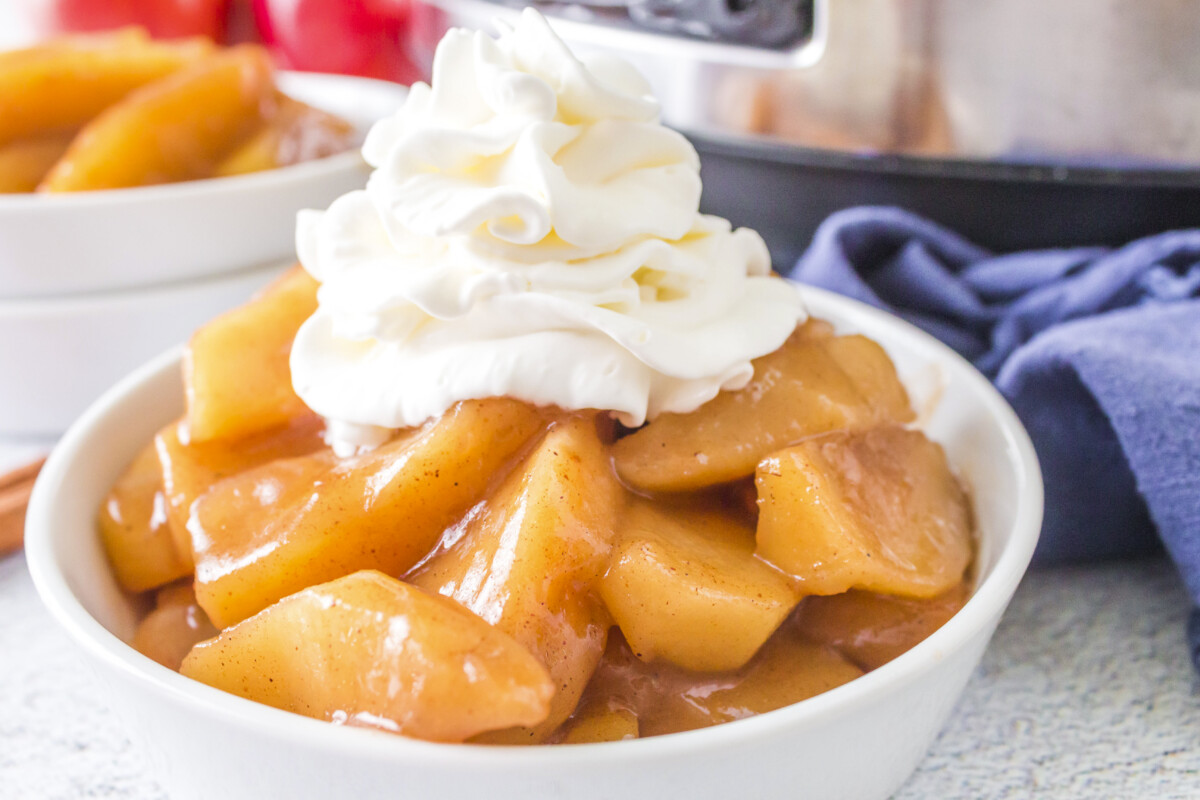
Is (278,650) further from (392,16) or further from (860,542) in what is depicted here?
(392,16)

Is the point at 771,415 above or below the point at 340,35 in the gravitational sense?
above

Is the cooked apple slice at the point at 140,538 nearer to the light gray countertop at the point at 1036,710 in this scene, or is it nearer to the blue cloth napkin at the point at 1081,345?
the light gray countertop at the point at 1036,710

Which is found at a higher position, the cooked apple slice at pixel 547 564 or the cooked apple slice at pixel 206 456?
the cooked apple slice at pixel 547 564

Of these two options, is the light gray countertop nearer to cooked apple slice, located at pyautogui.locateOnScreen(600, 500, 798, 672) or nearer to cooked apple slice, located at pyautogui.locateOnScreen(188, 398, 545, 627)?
cooked apple slice, located at pyautogui.locateOnScreen(188, 398, 545, 627)

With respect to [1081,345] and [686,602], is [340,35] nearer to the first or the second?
[1081,345]

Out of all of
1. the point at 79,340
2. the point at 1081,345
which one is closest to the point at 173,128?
the point at 79,340

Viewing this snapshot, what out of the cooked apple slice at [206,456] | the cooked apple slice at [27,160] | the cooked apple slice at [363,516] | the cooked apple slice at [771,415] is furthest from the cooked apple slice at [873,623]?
the cooked apple slice at [27,160]

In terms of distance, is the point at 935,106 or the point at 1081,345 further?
the point at 935,106
